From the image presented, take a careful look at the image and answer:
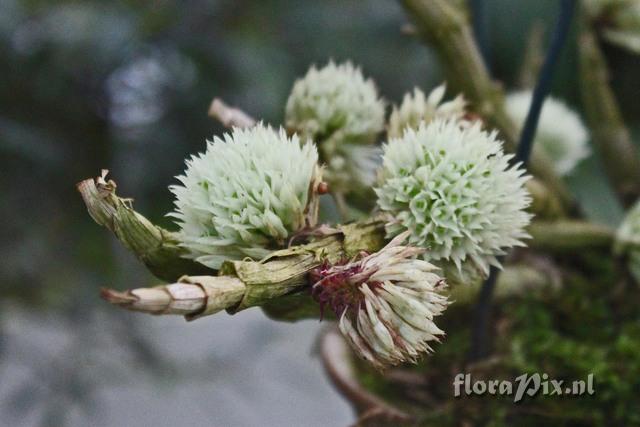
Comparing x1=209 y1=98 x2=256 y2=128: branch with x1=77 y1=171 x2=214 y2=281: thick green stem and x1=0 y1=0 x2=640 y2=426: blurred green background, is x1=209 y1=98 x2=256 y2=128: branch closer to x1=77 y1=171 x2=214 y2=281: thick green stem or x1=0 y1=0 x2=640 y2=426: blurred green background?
x1=77 y1=171 x2=214 y2=281: thick green stem

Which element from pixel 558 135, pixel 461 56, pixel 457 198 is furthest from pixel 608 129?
pixel 457 198

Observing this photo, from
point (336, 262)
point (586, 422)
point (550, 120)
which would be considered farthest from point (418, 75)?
point (336, 262)

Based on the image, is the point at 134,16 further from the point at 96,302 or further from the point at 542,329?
the point at 542,329

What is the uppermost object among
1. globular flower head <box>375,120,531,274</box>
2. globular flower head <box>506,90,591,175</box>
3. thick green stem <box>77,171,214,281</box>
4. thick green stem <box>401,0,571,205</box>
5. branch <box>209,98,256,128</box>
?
globular flower head <box>506,90,591,175</box>

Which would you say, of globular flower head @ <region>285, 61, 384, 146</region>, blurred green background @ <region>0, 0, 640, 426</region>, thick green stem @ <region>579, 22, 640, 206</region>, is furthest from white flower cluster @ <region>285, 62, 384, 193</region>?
blurred green background @ <region>0, 0, 640, 426</region>

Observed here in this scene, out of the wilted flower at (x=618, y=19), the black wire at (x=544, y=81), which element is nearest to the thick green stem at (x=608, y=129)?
the wilted flower at (x=618, y=19)

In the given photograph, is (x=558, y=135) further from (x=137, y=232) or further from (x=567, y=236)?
(x=137, y=232)
